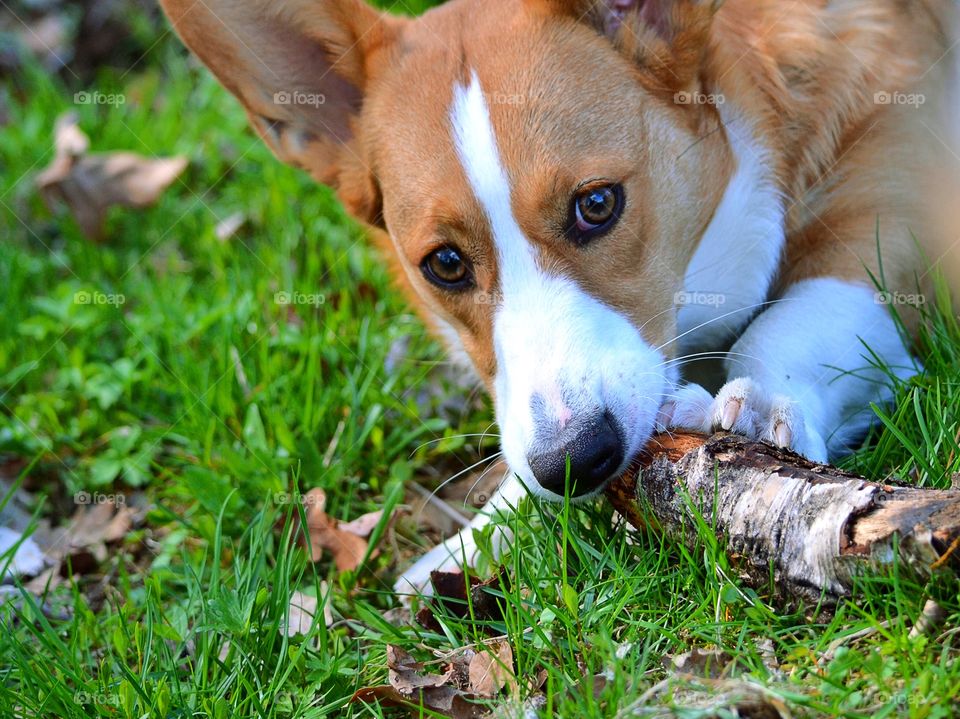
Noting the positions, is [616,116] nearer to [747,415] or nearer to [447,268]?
[447,268]

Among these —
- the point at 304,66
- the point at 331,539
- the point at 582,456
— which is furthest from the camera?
the point at 304,66

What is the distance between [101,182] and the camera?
16.3 feet

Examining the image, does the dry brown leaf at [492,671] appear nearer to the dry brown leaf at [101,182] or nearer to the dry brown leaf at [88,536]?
the dry brown leaf at [88,536]

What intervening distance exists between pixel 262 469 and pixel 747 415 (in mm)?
1621

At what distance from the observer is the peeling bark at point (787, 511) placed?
1.89 metres

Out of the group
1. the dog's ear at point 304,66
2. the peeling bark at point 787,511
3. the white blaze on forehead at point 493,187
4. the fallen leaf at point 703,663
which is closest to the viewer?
the peeling bark at point 787,511

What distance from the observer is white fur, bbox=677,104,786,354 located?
304 centimetres

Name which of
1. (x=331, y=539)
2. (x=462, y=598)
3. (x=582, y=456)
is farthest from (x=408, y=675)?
(x=331, y=539)

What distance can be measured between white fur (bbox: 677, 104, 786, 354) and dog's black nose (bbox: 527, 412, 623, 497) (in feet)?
2.37

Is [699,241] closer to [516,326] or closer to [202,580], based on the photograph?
[516,326]

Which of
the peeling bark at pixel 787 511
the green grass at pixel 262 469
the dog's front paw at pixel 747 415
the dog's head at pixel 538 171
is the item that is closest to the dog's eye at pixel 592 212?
the dog's head at pixel 538 171

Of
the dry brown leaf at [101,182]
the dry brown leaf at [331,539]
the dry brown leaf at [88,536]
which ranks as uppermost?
the dry brown leaf at [101,182]

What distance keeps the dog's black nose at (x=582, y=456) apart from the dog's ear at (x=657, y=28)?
112 cm

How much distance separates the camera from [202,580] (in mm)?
2994
